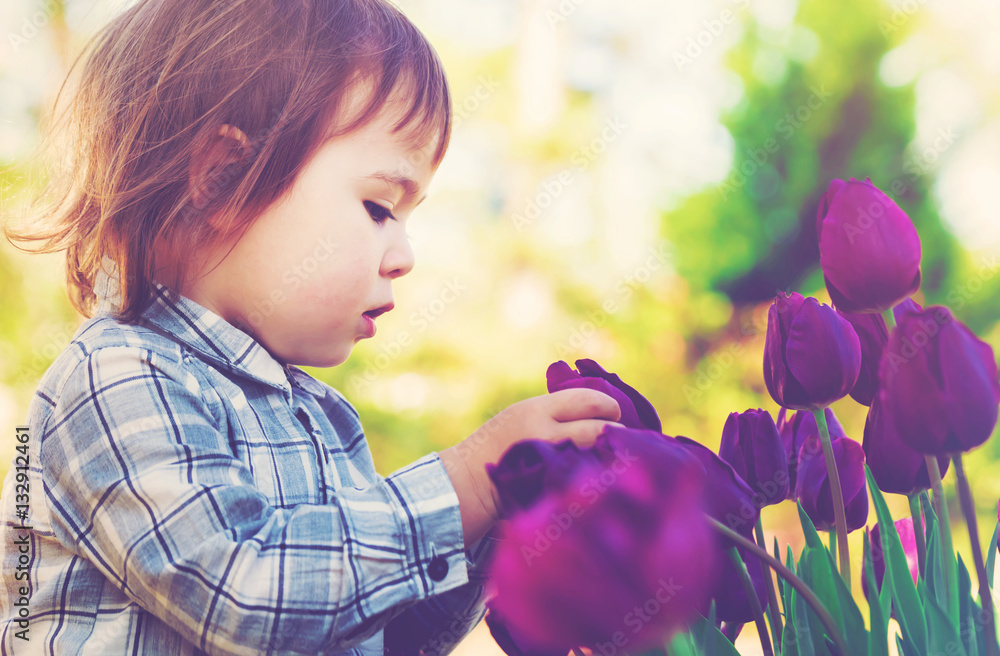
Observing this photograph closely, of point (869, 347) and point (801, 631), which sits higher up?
point (869, 347)

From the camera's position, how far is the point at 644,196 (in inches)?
130

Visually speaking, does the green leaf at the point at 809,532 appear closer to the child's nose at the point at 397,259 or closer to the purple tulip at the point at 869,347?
the purple tulip at the point at 869,347

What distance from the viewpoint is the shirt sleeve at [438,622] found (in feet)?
2.19

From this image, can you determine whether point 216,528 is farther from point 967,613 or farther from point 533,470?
point 967,613

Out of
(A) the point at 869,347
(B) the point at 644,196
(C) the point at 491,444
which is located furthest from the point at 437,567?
(B) the point at 644,196

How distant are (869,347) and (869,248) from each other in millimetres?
74

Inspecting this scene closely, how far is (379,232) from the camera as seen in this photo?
730 mm

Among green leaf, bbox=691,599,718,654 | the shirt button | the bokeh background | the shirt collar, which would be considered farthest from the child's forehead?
the bokeh background

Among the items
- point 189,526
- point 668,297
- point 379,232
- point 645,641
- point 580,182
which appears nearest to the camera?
point 645,641

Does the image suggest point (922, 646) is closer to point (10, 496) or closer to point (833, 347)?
point (833, 347)

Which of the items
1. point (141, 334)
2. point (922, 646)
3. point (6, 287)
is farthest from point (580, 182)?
point (922, 646)

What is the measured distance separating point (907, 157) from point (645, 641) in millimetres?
2949

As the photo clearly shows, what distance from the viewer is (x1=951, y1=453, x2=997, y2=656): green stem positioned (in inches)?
12.6

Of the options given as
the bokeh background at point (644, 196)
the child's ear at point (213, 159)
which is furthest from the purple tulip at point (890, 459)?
the bokeh background at point (644, 196)
